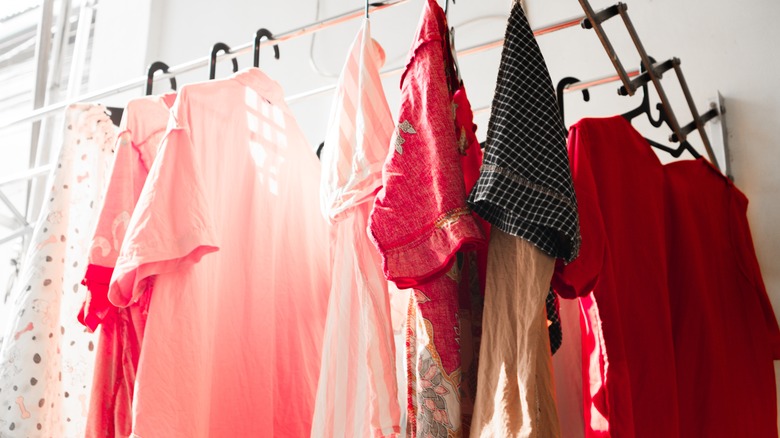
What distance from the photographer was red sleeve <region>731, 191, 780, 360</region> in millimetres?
1146

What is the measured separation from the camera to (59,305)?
3.52ft

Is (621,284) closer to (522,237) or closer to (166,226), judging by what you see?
(522,237)

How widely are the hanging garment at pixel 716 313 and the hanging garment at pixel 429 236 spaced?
418mm

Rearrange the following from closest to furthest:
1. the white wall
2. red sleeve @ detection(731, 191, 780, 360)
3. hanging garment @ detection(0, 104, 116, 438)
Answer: hanging garment @ detection(0, 104, 116, 438)
red sleeve @ detection(731, 191, 780, 360)
the white wall

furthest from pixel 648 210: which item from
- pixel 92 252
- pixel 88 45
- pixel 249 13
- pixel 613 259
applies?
pixel 88 45

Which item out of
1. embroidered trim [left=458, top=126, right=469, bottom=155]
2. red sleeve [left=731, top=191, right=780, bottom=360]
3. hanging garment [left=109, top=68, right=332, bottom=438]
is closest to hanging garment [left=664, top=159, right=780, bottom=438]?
red sleeve [left=731, top=191, right=780, bottom=360]

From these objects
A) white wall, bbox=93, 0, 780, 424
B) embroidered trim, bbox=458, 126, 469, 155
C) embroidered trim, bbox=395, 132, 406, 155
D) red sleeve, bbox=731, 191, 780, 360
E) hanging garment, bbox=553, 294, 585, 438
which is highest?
white wall, bbox=93, 0, 780, 424

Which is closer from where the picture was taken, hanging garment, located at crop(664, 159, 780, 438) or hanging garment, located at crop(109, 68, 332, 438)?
hanging garment, located at crop(109, 68, 332, 438)

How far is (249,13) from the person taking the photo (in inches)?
91.9

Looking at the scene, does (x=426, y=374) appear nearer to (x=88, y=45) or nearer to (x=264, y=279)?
(x=264, y=279)

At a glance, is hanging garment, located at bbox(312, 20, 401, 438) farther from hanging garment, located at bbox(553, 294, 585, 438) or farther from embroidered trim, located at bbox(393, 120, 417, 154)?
hanging garment, located at bbox(553, 294, 585, 438)

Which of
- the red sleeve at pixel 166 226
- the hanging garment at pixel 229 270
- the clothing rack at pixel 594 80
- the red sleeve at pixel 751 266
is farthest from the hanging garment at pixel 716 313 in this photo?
the red sleeve at pixel 166 226

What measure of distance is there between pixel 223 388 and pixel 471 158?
1.65 ft

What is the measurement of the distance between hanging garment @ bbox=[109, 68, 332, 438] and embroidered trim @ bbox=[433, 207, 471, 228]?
1.10 feet
